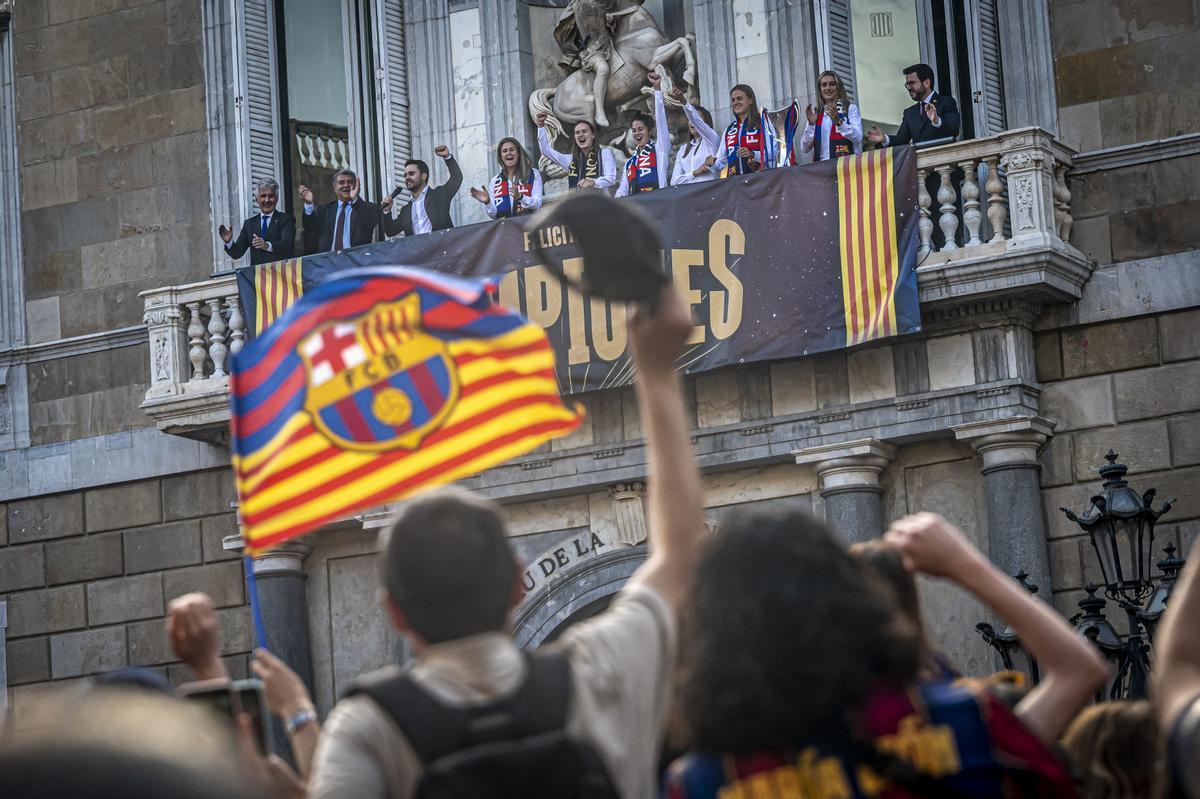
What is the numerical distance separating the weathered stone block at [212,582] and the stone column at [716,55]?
5.40 meters

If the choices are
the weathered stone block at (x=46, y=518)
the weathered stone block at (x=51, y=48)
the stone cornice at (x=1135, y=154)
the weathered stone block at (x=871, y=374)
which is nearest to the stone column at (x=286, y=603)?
the weathered stone block at (x=46, y=518)

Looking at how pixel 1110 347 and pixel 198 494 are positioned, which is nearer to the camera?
pixel 1110 347

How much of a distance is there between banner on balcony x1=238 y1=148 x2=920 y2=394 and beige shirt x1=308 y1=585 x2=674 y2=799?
1041 centimetres

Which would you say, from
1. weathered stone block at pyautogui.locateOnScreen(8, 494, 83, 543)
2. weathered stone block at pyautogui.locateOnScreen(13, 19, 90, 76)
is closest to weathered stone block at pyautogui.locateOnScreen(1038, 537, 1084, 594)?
weathered stone block at pyautogui.locateOnScreen(8, 494, 83, 543)

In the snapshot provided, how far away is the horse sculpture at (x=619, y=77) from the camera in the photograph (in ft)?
51.7

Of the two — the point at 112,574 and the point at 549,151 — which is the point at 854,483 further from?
the point at 112,574

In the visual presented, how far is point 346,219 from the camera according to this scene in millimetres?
15766

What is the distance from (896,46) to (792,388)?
304 centimetres

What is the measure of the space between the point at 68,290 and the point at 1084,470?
897cm

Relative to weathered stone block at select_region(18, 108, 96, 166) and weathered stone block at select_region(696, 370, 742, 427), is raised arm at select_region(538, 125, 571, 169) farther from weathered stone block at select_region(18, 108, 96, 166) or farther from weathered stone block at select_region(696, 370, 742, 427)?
weathered stone block at select_region(18, 108, 96, 166)

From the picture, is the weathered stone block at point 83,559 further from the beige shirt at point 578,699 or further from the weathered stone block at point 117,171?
the beige shirt at point 578,699

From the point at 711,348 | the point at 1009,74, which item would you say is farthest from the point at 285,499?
the point at 1009,74

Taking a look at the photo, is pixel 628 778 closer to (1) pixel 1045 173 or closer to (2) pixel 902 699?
(2) pixel 902 699

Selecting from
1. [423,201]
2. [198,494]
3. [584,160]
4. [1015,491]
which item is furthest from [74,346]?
[1015,491]
